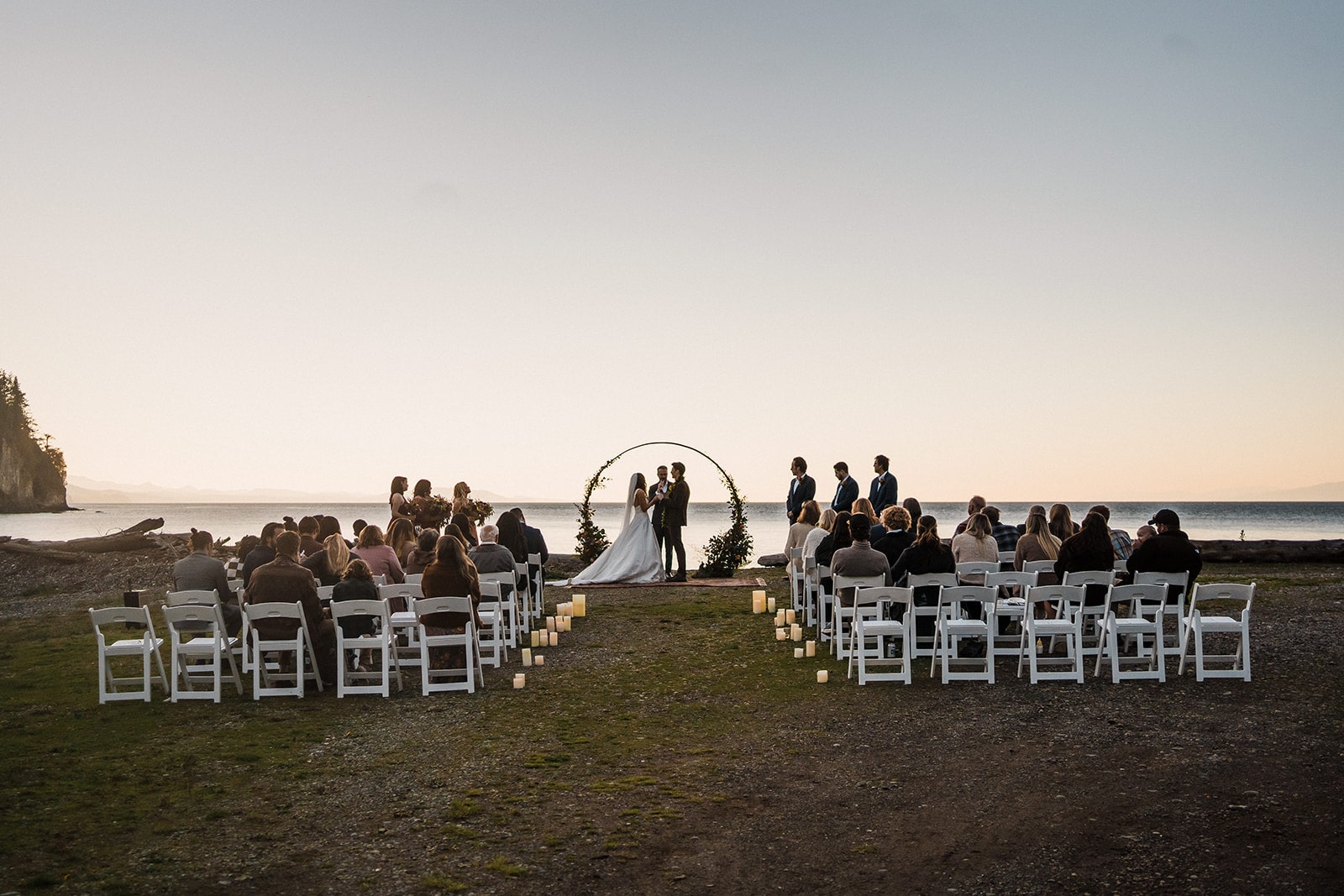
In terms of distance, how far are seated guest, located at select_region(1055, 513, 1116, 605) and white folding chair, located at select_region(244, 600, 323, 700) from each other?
6439 millimetres

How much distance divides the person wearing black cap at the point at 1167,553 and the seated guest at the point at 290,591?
7.00 metres

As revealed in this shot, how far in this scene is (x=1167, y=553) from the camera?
900cm

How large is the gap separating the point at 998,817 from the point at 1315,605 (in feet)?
31.6

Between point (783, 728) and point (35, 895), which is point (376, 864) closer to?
point (35, 895)

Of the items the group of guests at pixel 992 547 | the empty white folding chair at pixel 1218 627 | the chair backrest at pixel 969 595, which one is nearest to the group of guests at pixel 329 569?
the group of guests at pixel 992 547

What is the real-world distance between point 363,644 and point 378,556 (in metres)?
2.12

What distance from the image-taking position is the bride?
17.7 meters

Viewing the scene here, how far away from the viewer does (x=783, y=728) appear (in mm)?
7371

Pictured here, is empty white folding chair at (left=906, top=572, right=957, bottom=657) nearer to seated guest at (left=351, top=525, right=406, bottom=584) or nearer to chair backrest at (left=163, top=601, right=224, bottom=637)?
seated guest at (left=351, top=525, right=406, bottom=584)

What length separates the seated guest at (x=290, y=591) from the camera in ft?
28.3

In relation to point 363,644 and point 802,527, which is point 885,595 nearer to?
point 363,644

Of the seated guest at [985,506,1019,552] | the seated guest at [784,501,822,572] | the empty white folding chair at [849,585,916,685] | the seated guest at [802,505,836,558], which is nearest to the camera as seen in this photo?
the empty white folding chair at [849,585,916,685]

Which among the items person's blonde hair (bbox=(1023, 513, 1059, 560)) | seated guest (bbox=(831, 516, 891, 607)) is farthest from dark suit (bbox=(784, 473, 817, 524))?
seated guest (bbox=(831, 516, 891, 607))

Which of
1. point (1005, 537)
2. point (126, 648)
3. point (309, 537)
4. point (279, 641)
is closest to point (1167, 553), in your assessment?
point (1005, 537)
